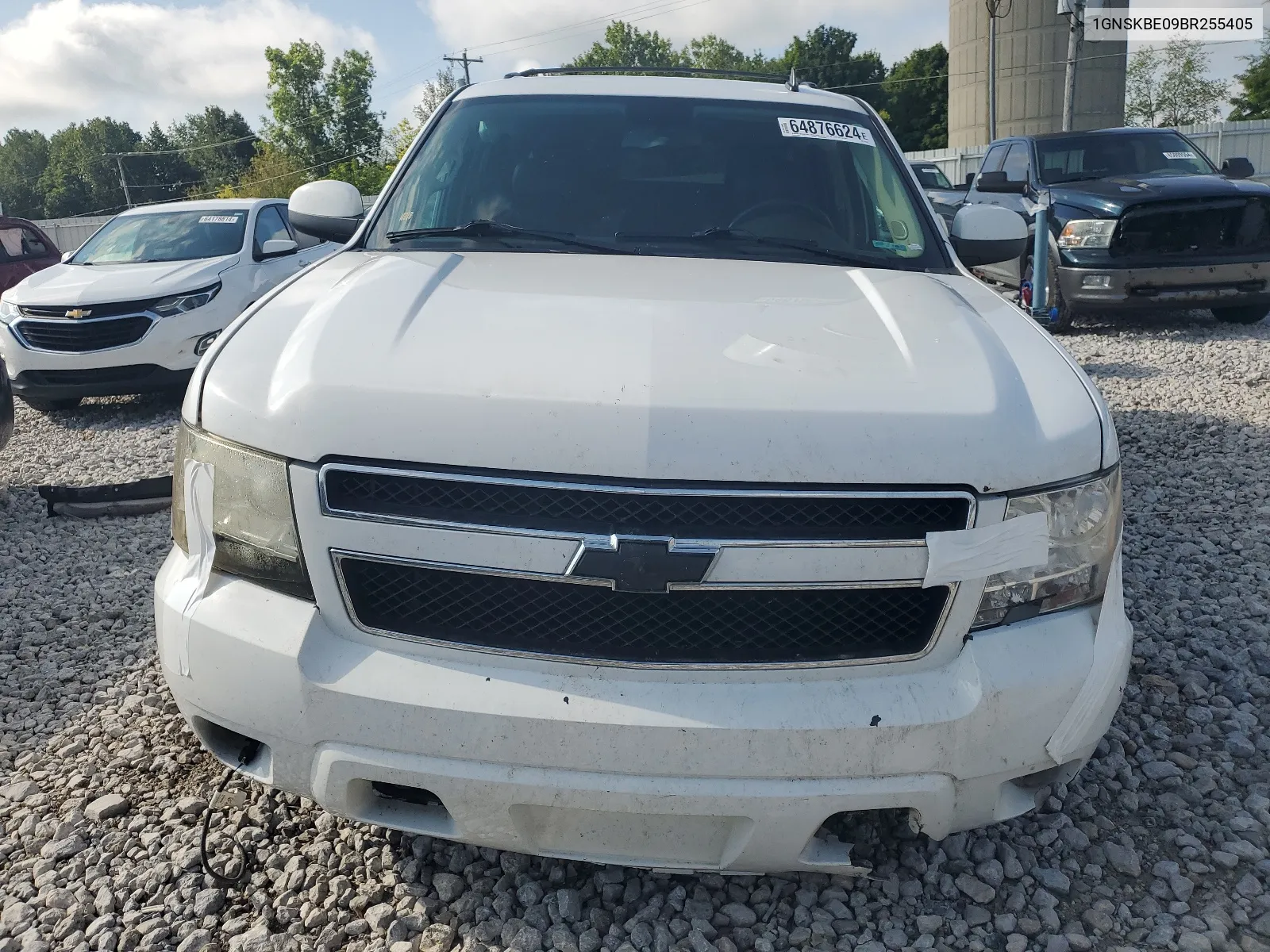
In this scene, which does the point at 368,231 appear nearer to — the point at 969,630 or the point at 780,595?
the point at 780,595

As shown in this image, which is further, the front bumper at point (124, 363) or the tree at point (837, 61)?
the tree at point (837, 61)

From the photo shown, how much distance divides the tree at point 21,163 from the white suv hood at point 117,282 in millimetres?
117136

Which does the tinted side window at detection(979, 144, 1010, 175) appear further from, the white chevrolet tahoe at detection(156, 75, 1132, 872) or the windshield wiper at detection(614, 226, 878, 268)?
the white chevrolet tahoe at detection(156, 75, 1132, 872)

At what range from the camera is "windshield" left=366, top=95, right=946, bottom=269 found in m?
2.91

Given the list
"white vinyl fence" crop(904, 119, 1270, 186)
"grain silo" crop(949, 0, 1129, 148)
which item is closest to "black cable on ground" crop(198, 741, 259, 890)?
"white vinyl fence" crop(904, 119, 1270, 186)

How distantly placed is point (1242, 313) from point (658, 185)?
8365 millimetres

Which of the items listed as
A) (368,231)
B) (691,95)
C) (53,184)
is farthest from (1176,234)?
(53,184)

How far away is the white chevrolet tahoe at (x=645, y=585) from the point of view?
1.75m

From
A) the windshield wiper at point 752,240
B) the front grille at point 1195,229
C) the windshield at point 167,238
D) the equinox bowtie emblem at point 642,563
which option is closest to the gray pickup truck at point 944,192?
the front grille at point 1195,229

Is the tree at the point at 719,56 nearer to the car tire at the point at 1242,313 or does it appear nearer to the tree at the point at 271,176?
the tree at the point at 271,176

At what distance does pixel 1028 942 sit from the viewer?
Answer: 2.10 m

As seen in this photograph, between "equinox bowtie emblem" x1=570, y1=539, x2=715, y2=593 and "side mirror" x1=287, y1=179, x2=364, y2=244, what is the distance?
7.02 ft

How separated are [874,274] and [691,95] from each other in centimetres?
111

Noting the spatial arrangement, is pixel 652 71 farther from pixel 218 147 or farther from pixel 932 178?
pixel 218 147
